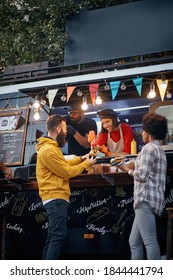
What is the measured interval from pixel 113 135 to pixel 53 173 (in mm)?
1511

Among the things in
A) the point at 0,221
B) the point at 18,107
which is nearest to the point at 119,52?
the point at 18,107

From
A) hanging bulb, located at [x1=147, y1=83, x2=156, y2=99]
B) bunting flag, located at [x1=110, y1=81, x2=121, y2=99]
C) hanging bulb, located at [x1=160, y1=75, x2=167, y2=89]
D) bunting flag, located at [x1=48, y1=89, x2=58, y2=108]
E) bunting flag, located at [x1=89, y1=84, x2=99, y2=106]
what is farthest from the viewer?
bunting flag, located at [x1=48, y1=89, x2=58, y2=108]

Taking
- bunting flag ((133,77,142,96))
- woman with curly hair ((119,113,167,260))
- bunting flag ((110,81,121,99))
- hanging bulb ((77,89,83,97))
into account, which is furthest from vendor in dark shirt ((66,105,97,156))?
woman with curly hair ((119,113,167,260))

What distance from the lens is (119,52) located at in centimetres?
753

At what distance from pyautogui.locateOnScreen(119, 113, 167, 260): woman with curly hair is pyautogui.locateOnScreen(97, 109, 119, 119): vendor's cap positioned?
1.63 m

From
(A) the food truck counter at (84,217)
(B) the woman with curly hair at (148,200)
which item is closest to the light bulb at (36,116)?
(A) the food truck counter at (84,217)

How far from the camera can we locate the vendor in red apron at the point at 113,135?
640 centimetres

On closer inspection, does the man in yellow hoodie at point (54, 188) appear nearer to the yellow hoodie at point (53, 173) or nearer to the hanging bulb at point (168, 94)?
the yellow hoodie at point (53, 173)

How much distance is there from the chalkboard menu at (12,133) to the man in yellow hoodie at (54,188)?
123 cm

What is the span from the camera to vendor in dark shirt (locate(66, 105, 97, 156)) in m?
6.52

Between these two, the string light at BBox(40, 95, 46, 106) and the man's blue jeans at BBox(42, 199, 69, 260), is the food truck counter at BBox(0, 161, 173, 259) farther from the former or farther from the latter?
the string light at BBox(40, 95, 46, 106)

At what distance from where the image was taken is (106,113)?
258 inches
